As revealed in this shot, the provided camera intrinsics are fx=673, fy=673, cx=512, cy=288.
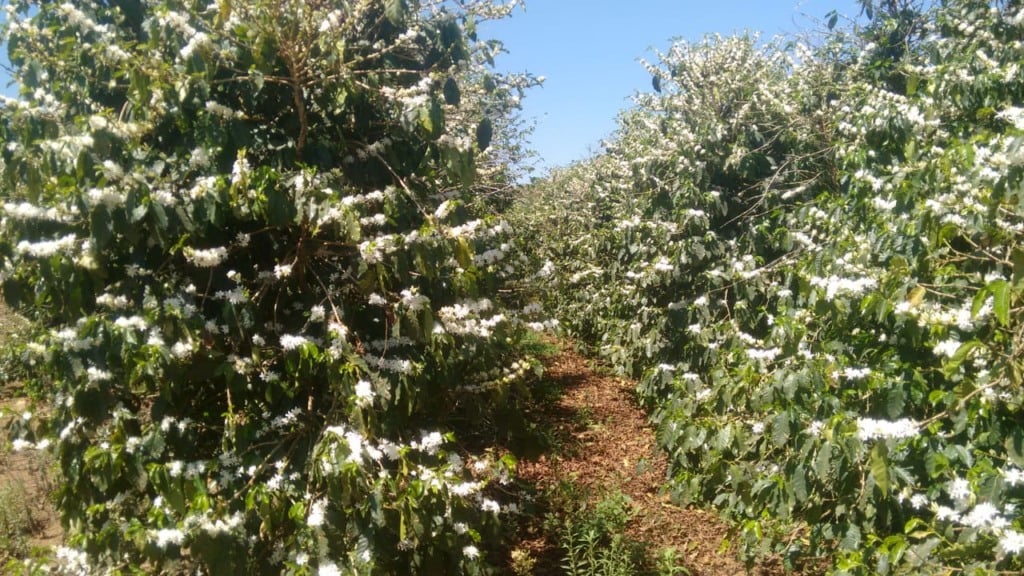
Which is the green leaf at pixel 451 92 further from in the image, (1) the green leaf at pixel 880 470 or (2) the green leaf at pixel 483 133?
(1) the green leaf at pixel 880 470

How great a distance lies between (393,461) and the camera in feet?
9.25

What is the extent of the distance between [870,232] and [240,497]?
3.27 meters

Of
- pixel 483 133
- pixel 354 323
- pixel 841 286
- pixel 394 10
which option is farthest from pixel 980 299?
pixel 394 10

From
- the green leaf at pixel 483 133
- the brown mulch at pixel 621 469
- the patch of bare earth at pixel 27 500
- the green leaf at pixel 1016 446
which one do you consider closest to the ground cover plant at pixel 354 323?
the green leaf at pixel 1016 446

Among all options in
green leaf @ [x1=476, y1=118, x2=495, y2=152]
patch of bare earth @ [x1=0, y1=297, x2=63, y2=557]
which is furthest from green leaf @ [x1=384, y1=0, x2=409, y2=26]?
patch of bare earth @ [x1=0, y1=297, x2=63, y2=557]

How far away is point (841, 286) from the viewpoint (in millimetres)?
2961

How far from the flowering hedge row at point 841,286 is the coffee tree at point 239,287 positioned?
1.34 metres

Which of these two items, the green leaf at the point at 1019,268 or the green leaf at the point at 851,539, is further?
the green leaf at the point at 851,539

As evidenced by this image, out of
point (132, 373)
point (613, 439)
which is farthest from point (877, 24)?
point (132, 373)

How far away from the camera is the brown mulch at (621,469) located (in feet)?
13.7

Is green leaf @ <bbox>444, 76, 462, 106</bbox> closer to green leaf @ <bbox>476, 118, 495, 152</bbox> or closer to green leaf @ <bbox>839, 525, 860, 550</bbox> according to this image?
green leaf @ <bbox>476, 118, 495, 152</bbox>

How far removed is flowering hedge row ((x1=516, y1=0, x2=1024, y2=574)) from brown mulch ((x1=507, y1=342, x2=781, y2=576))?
0.25 meters

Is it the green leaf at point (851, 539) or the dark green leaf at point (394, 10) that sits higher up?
the dark green leaf at point (394, 10)

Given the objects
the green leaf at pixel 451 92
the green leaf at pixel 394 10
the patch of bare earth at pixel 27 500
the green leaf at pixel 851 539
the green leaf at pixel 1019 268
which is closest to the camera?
the green leaf at pixel 1019 268
